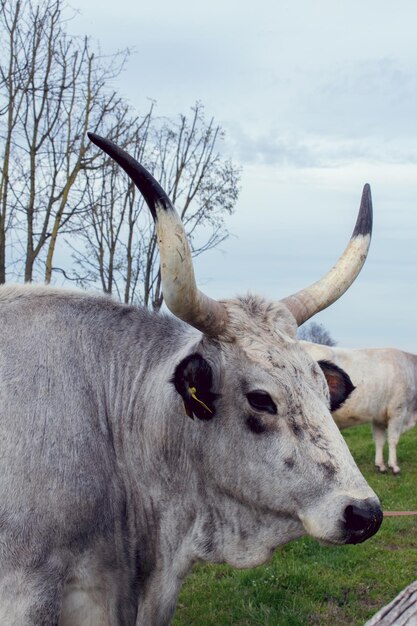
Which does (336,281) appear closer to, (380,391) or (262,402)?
(262,402)

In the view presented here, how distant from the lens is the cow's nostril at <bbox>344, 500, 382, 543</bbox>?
11.4 ft

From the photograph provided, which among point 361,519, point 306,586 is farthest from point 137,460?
point 306,586

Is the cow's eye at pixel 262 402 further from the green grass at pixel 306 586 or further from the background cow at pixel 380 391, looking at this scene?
the background cow at pixel 380 391

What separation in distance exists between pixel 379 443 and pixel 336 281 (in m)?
10.2

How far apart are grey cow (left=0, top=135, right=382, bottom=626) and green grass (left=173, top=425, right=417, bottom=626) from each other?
2.10 meters

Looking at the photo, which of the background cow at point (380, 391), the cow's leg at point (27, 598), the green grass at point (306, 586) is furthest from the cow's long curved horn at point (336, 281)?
the background cow at point (380, 391)

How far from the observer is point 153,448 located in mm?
4145

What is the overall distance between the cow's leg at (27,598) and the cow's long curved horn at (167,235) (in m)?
1.40

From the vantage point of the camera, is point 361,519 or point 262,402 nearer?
point 361,519

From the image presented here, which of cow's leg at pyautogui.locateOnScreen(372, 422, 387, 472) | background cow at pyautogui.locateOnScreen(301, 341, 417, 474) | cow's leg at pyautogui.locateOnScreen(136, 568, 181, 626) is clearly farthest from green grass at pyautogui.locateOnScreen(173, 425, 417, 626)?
background cow at pyautogui.locateOnScreen(301, 341, 417, 474)

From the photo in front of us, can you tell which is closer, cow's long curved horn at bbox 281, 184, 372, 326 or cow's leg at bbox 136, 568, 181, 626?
cow's leg at bbox 136, 568, 181, 626

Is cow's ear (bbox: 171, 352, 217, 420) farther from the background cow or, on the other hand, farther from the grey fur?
the background cow

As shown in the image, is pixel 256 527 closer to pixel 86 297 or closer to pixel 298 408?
pixel 298 408

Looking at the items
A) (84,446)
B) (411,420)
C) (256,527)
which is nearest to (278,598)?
(256,527)
